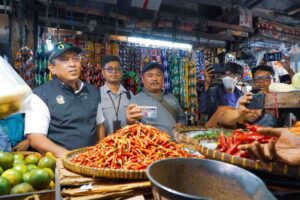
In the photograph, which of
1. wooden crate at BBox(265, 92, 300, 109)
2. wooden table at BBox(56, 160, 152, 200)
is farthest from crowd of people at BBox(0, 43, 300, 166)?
wooden table at BBox(56, 160, 152, 200)

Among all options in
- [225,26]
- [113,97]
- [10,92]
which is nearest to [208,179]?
[10,92]

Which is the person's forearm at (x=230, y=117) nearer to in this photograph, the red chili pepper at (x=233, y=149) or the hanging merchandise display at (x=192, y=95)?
the red chili pepper at (x=233, y=149)

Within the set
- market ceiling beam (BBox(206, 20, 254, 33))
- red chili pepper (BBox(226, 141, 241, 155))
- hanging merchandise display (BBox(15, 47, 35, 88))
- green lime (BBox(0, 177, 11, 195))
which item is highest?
market ceiling beam (BBox(206, 20, 254, 33))

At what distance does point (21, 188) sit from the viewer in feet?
5.72

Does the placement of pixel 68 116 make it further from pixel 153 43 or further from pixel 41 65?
pixel 153 43

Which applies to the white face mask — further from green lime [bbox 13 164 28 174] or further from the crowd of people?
green lime [bbox 13 164 28 174]

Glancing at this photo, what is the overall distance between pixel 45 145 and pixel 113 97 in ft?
4.79

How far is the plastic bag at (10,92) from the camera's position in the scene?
118 cm

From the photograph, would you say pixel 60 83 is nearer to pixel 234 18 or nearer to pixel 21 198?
pixel 21 198

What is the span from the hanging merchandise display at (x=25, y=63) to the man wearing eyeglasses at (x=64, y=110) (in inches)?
53.9

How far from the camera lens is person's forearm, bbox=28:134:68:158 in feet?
8.87

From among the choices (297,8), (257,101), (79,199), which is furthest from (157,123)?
(297,8)

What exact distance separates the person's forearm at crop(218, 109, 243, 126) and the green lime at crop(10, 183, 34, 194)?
197cm

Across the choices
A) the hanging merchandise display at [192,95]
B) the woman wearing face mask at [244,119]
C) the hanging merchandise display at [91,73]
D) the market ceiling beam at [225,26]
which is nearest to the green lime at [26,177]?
the woman wearing face mask at [244,119]
